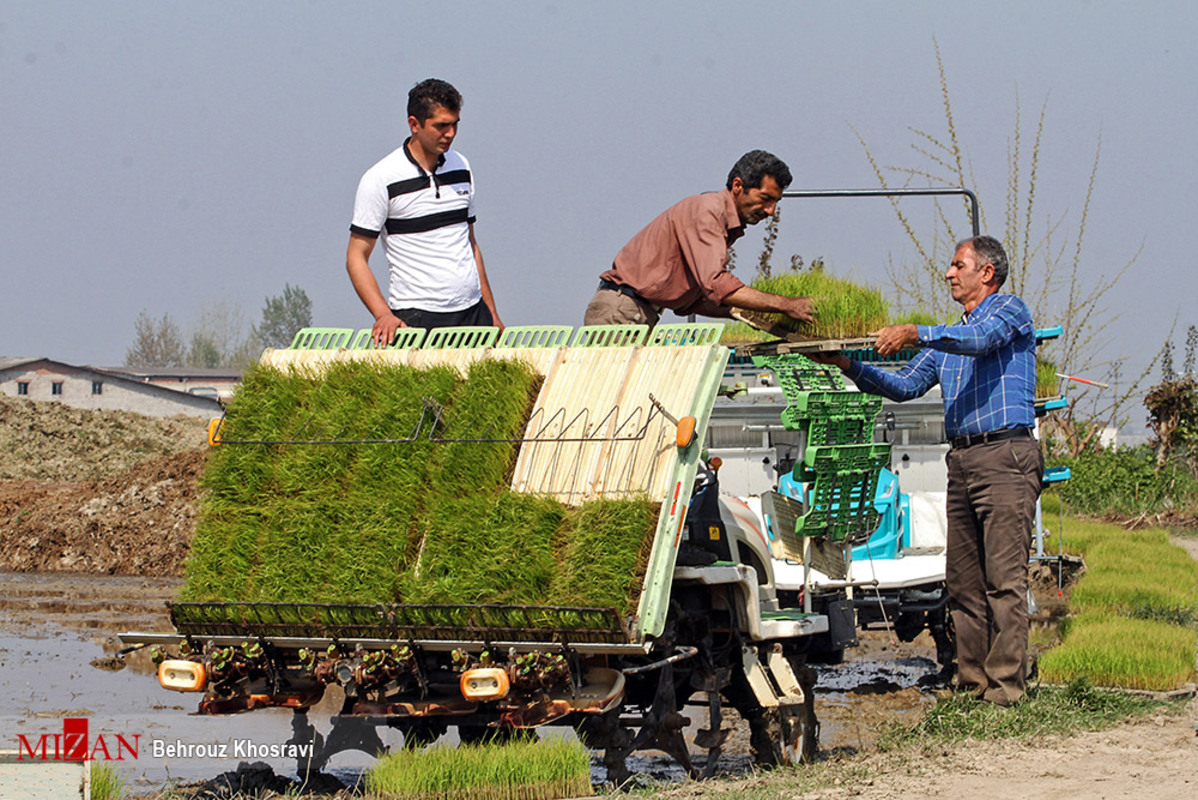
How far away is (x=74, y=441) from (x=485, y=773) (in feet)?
128

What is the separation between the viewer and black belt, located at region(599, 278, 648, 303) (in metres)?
8.18

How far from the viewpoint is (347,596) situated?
22.2 ft

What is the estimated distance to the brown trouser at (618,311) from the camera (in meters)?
8.12

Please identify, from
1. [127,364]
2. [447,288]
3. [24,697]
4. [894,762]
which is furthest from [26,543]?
[127,364]

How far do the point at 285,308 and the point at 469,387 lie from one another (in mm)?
112739

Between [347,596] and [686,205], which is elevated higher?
[686,205]

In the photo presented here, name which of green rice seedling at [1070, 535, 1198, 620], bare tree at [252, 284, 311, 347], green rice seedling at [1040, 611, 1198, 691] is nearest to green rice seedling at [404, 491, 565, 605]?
green rice seedling at [1040, 611, 1198, 691]

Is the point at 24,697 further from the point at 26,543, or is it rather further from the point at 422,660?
the point at 26,543

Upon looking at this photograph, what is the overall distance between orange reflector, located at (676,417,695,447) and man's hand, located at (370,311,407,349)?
200cm

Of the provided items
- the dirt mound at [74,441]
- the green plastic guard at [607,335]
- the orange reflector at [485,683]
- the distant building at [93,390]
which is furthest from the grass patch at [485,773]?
the distant building at [93,390]

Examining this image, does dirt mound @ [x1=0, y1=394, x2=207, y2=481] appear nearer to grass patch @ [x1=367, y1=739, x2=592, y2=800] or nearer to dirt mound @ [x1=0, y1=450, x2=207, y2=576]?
dirt mound @ [x1=0, y1=450, x2=207, y2=576]

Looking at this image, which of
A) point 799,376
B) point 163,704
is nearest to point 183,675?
point 799,376

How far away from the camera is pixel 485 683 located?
6.36 meters

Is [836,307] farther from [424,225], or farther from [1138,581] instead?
[1138,581]
